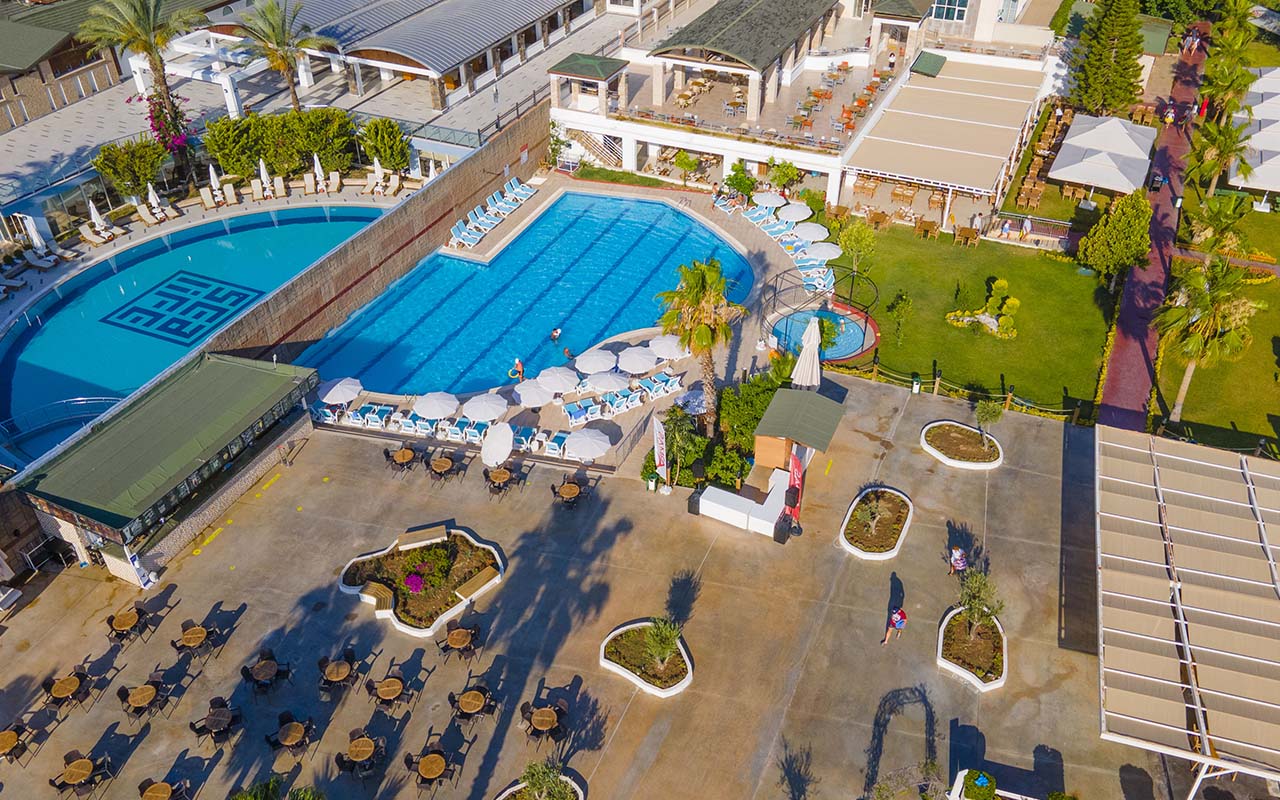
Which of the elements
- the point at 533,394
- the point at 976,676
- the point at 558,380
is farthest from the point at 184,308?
the point at 976,676

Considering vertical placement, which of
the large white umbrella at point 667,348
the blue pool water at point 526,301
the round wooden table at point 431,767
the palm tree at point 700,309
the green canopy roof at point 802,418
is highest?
the palm tree at point 700,309

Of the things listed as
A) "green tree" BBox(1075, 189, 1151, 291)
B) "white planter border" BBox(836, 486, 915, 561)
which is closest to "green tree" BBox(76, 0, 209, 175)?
"white planter border" BBox(836, 486, 915, 561)

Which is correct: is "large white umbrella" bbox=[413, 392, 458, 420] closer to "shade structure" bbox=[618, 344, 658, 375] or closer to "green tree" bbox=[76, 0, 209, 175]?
"shade structure" bbox=[618, 344, 658, 375]

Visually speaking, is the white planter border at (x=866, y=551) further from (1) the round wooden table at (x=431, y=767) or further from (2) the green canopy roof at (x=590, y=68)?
(2) the green canopy roof at (x=590, y=68)

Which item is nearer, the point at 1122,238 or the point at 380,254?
the point at 1122,238

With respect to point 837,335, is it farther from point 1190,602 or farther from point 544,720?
point 544,720

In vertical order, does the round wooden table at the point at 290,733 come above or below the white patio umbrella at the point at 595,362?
below

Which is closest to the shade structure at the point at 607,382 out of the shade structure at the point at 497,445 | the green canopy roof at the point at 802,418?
the shade structure at the point at 497,445
